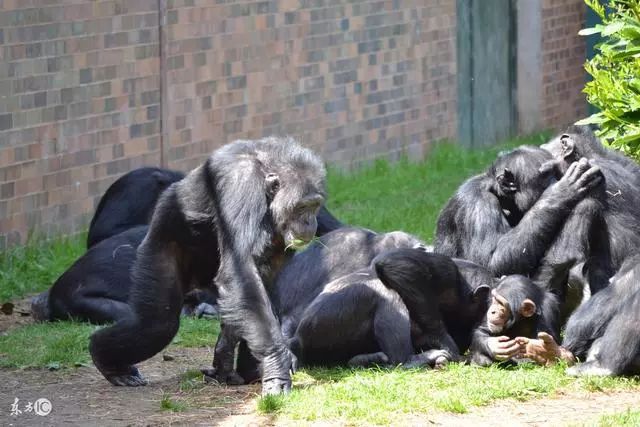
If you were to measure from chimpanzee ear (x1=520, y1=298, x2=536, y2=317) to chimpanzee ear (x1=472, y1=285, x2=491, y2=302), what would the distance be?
0.25m

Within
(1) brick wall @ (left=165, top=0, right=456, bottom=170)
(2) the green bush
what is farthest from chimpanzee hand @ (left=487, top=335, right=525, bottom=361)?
(1) brick wall @ (left=165, top=0, right=456, bottom=170)

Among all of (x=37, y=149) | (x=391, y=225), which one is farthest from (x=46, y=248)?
(x=391, y=225)

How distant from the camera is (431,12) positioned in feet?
52.0

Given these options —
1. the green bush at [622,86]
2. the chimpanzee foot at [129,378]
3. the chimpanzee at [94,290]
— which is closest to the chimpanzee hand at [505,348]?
the green bush at [622,86]

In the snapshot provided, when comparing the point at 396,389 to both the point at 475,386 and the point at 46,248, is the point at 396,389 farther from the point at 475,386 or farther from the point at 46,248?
the point at 46,248

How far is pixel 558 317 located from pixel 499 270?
430 mm

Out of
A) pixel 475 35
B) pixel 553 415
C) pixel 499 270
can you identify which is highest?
pixel 475 35

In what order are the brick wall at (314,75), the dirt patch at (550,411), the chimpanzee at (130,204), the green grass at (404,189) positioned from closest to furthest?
the dirt patch at (550,411) → the chimpanzee at (130,204) → the green grass at (404,189) → the brick wall at (314,75)

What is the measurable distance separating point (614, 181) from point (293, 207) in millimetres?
2169

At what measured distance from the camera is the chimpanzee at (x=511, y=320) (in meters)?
7.26

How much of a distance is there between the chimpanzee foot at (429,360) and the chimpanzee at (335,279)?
0.08 m

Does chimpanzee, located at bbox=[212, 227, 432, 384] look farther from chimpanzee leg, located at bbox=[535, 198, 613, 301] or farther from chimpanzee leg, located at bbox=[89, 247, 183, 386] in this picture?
chimpanzee leg, located at bbox=[535, 198, 613, 301]

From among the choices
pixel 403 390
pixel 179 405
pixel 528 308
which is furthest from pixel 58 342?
pixel 528 308

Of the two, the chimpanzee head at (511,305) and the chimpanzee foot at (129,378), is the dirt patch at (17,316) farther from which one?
the chimpanzee head at (511,305)
